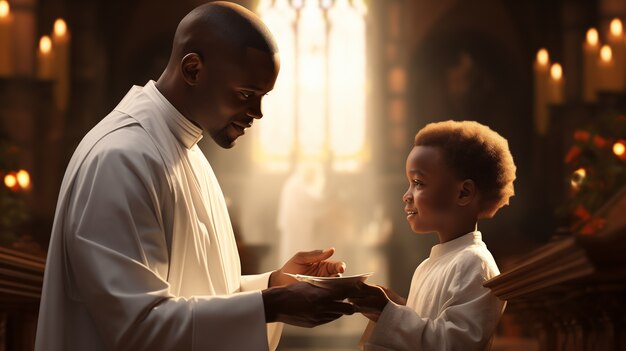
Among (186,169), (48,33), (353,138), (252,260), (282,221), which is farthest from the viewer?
(353,138)

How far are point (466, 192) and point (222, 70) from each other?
3.05 ft

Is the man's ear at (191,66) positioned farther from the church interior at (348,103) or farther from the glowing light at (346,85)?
the glowing light at (346,85)

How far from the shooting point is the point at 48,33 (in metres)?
15.7

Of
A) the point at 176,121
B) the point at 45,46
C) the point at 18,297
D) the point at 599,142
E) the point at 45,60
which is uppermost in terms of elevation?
the point at 45,46

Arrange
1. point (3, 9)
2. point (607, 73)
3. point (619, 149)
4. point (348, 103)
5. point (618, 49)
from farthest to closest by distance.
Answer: point (348, 103) < point (607, 73) < point (618, 49) < point (3, 9) < point (619, 149)

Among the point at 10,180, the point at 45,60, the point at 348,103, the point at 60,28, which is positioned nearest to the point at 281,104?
the point at 348,103

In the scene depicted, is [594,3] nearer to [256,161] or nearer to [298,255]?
[256,161]

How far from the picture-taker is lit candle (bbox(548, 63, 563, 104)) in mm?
14117

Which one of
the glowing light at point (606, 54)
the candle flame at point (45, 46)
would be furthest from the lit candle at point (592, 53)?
the candle flame at point (45, 46)

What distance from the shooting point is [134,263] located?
2.70m

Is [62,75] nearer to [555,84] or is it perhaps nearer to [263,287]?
[555,84]

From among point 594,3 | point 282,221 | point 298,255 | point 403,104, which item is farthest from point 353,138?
point 298,255

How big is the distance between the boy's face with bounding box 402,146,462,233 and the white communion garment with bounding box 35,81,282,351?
0.77 m

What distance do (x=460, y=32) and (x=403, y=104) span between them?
63.1 inches
